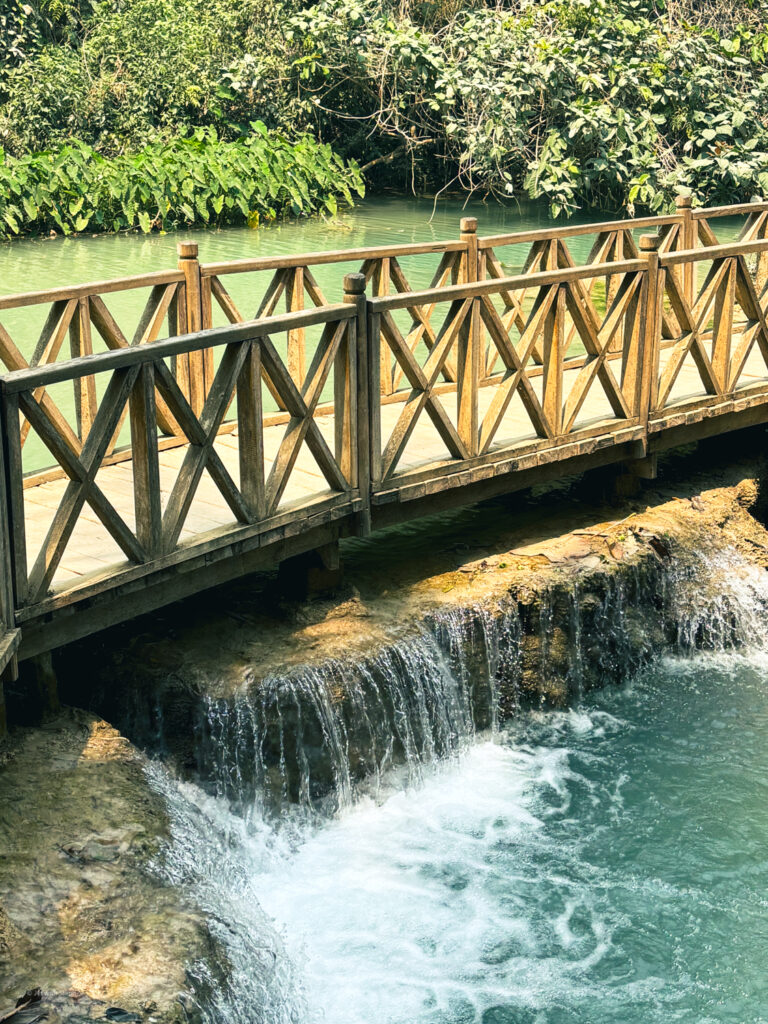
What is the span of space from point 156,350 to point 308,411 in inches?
38.9

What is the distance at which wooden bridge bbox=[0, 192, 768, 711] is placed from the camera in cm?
551

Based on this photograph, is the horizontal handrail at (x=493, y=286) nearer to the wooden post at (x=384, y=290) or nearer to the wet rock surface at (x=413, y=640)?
the wooden post at (x=384, y=290)

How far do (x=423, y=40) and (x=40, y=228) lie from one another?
6.24 metres

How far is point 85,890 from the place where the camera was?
186 inches

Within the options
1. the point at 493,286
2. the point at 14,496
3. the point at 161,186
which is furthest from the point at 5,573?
the point at 161,186

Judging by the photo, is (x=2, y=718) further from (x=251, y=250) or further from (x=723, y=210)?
(x=251, y=250)

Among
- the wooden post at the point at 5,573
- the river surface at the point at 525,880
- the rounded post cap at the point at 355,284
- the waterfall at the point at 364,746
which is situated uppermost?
the rounded post cap at the point at 355,284

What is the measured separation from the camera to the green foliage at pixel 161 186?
60.6 feet

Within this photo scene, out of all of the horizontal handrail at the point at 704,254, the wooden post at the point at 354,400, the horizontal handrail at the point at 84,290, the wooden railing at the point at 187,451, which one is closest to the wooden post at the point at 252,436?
the wooden railing at the point at 187,451

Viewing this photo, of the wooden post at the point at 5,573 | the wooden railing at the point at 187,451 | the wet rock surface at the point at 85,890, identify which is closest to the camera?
the wet rock surface at the point at 85,890

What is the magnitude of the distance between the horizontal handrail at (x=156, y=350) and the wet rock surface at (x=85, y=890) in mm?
1478

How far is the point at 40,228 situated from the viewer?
19344mm

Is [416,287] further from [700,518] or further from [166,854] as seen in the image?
[166,854]

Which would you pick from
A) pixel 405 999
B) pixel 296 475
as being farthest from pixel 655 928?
pixel 296 475
